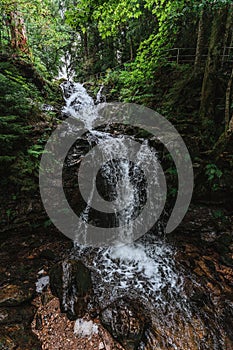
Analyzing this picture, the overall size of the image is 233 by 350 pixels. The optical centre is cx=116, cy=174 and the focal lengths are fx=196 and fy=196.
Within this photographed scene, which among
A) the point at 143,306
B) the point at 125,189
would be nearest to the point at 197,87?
the point at 125,189

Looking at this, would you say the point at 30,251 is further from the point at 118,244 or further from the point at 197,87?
the point at 197,87

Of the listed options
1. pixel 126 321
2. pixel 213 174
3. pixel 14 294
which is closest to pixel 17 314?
pixel 14 294

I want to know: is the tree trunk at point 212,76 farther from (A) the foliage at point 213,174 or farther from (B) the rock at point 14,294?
(B) the rock at point 14,294

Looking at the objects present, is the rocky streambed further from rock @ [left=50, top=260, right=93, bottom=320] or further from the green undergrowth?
the green undergrowth

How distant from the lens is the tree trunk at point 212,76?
5566 mm

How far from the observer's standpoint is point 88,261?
4.77 meters

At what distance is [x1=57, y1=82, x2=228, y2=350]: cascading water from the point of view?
3.27 m

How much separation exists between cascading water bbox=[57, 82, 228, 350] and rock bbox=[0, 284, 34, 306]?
2.75 feet

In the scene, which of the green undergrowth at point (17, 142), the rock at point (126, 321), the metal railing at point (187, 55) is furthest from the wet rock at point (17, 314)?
the metal railing at point (187, 55)

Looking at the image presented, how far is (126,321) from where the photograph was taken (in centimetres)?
322

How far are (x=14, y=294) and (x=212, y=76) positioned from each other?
24.5ft

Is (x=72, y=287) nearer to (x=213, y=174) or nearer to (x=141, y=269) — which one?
(x=141, y=269)

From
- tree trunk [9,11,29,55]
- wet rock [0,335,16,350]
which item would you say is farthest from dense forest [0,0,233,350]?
tree trunk [9,11,29,55]

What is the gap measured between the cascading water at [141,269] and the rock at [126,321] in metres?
0.17
